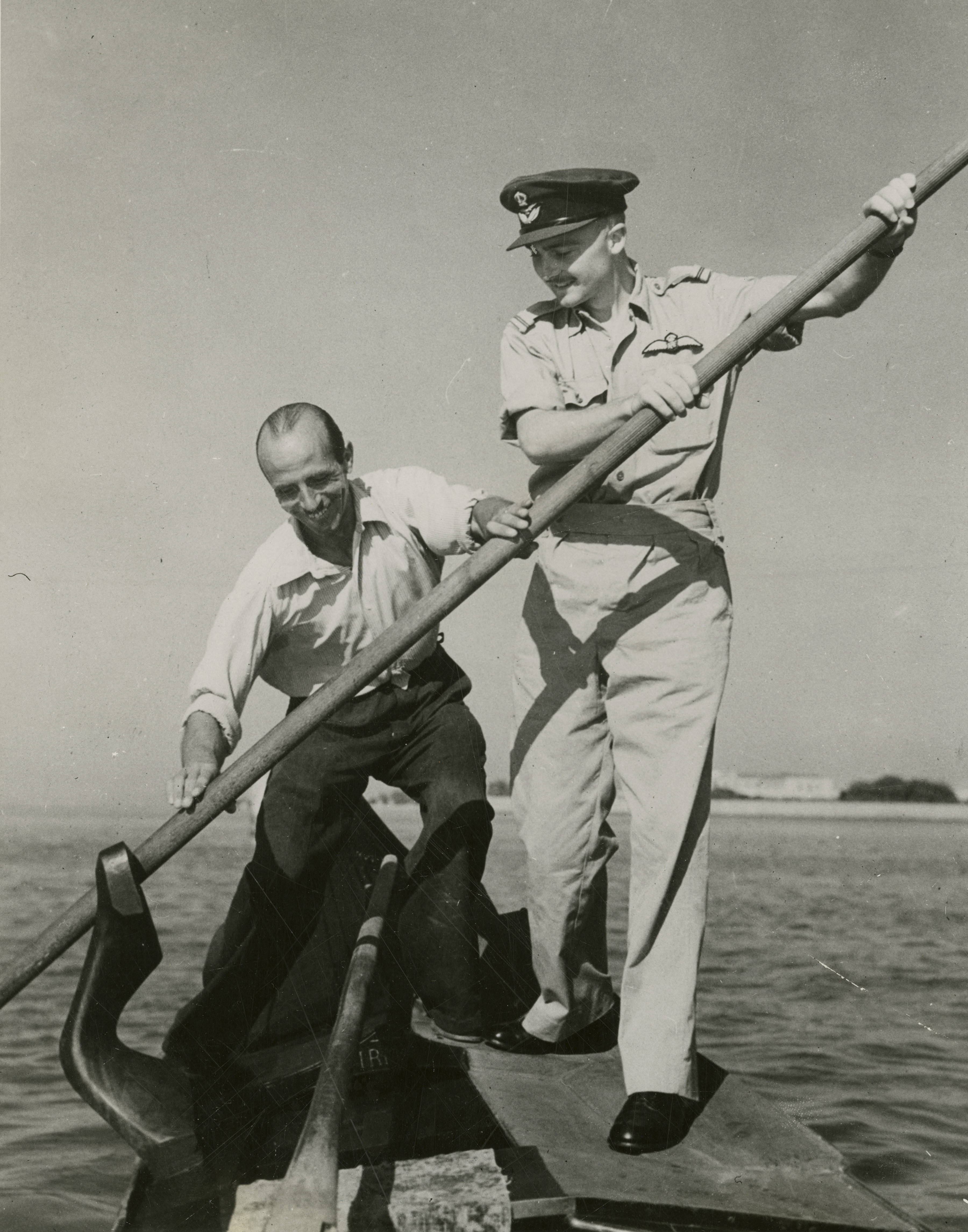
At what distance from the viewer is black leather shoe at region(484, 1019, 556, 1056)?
340cm

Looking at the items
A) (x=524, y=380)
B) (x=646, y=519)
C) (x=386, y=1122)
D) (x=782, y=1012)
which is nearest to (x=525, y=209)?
(x=524, y=380)

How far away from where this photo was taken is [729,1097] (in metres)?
3.01

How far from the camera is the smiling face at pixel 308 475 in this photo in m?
3.44

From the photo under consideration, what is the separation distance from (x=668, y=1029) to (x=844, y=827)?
3464 cm

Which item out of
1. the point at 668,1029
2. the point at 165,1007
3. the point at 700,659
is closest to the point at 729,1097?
the point at 668,1029

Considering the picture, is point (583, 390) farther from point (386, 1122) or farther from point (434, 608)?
point (386, 1122)

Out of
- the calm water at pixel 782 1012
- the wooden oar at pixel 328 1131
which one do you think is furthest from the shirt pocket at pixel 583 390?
the calm water at pixel 782 1012

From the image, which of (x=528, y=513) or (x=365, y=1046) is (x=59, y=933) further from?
(x=528, y=513)

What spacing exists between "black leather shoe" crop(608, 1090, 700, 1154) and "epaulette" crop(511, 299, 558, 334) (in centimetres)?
176

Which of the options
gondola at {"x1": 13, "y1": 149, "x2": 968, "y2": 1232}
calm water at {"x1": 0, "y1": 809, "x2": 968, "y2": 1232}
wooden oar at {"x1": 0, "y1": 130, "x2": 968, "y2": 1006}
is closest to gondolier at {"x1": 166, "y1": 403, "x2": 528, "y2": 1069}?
gondola at {"x1": 13, "y1": 149, "x2": 968, "y2": 1232}

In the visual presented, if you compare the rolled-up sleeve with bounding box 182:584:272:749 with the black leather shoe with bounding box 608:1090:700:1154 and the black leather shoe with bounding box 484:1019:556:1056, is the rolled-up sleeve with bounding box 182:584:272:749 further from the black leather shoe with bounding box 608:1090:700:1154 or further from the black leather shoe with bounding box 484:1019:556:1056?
the black leather shoe with bounding box 608:1090:700:1154

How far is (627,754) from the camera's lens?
118 inches

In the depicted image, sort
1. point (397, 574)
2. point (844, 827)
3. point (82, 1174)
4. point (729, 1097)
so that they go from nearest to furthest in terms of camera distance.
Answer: point (729, 1097)
point (397, 574)
point (82, 1174)
point (844, 827)

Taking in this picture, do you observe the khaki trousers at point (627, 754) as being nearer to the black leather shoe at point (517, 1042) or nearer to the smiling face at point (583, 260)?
the black leather shoe at point (517, 1042)
